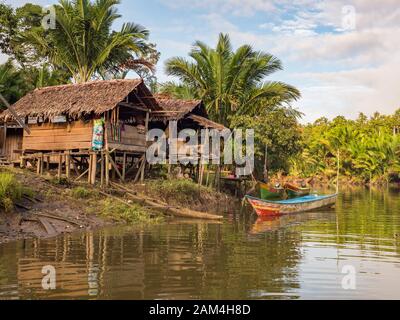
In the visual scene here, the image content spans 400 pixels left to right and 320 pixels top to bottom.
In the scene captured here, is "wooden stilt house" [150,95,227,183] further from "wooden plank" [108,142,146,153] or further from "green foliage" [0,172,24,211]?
"green foliage" [0,172,24,211]

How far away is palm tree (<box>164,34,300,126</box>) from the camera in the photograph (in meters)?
23.6

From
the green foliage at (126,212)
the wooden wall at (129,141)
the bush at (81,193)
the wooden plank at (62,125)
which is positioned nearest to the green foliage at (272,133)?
the wooden wall at (129,141)

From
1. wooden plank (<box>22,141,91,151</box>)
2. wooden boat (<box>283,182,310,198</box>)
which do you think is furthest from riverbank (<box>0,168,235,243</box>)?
wooden boat (<box>283,182,310,198</box>)

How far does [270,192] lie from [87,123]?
8543 millimetres

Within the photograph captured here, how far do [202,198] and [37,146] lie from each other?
23.3ft

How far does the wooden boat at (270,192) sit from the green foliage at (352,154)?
19.9 m

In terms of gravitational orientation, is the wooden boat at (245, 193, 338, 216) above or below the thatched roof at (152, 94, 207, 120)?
below

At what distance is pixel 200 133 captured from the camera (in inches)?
856

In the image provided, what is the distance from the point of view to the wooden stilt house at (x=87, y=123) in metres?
16.4

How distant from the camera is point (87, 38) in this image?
22.0 m

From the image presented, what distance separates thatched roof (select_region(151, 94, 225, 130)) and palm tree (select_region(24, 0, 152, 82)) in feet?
12.6

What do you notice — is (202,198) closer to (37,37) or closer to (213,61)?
(213,61)

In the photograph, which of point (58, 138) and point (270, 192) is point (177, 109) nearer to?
point (58, 138)
